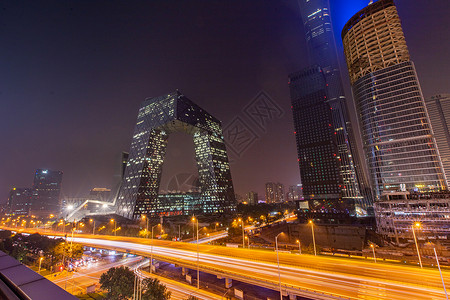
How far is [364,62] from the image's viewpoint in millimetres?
99688

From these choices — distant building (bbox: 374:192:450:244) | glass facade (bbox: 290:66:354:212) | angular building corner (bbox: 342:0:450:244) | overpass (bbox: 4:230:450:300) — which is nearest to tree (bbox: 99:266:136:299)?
overpass (bbox: 4:230:450:300)

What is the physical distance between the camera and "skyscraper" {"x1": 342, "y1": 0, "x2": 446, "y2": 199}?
78625 millimetres

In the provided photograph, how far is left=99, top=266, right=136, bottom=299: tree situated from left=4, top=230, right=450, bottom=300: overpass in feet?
20.6

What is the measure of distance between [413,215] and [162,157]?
108 meters

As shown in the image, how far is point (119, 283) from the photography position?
26.7m

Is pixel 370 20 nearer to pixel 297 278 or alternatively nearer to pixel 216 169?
pixel 216 169

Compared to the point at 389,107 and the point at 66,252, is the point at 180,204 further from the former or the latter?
the point at 389,107

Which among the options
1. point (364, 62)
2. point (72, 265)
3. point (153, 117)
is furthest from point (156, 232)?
point (364, 62)

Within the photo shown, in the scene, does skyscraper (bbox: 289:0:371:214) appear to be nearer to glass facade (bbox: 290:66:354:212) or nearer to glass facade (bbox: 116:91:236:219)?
glass facade (bbox: 290:66:354:212)

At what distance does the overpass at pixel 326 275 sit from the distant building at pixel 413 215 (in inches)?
2166

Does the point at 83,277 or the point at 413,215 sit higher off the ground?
the point at 413,215

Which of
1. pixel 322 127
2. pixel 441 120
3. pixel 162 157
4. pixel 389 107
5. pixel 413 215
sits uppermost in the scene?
pixel 441 120

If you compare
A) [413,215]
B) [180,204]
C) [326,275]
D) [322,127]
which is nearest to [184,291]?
[326,275]

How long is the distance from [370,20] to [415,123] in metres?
58.7
